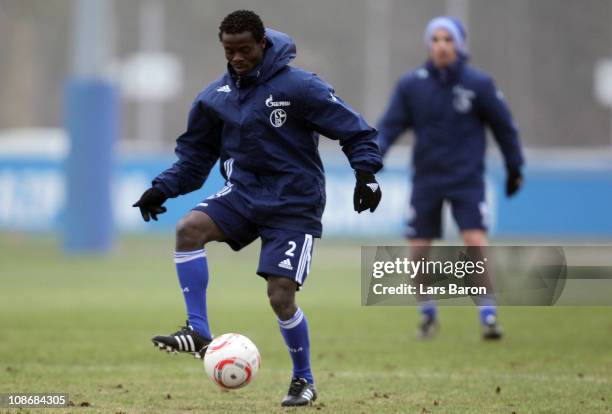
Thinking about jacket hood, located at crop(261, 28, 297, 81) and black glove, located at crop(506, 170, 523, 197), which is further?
black glove, located at crop(506, 170, 523, 197)

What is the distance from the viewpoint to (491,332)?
10.6m

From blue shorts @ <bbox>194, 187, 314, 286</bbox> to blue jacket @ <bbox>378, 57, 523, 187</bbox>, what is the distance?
12.3 ft

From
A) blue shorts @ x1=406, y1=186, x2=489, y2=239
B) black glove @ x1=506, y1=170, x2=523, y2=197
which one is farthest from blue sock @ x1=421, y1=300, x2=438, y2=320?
black glove @ x1=506, y1=170, x2=523, y2=197

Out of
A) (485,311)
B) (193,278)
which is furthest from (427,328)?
(193,278)

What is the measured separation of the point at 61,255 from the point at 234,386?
14175 millimetres

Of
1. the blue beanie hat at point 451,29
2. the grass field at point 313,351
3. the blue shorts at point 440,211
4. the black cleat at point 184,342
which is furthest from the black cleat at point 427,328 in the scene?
the black cleat at point 184,342

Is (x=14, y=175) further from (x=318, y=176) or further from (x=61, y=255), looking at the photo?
(x=318, y=176)

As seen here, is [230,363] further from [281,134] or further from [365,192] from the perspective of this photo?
[281,134]

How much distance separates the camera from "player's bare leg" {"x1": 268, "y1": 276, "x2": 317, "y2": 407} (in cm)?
693

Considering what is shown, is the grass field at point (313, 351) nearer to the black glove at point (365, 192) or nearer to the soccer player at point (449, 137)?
the soccer player at point (449, 137)

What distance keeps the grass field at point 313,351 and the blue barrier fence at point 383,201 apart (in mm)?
5198

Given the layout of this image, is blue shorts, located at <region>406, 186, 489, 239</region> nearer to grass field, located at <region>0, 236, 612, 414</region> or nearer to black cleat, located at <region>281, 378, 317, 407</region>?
grass field, located at <region>0, 236, 612, 414</region>

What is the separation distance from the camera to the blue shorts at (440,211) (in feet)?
35.4

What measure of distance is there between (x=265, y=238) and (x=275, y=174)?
0.37 metres
